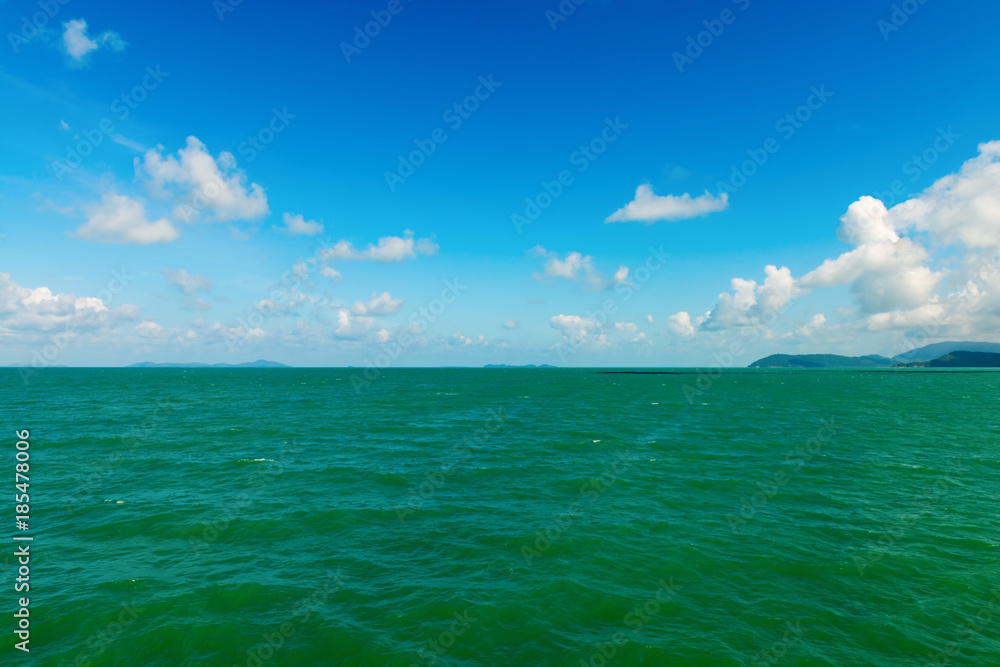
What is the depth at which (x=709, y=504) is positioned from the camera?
30.1 meters

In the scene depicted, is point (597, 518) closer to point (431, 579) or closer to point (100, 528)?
point (431, 579)

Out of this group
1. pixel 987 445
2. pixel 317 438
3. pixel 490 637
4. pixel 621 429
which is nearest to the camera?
pixel 490 637

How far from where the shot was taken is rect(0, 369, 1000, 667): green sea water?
53.1 ft

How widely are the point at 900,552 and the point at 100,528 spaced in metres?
44.6

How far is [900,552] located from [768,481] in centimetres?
1244

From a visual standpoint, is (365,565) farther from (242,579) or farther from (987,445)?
(987,445)

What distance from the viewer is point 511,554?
23203 millimetres

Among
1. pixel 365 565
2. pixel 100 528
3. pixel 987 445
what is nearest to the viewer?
pixel 365 565

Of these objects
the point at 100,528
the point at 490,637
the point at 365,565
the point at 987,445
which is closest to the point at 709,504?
the point at 490,637

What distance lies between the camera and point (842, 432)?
5678 cm

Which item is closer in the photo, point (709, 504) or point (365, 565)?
point (365, 565)

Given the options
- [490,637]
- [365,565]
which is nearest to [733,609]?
[490,637]

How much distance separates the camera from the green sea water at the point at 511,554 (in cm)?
1619

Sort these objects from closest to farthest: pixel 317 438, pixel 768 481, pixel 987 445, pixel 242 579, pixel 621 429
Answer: pixel 242 579
pixel 768 481
pixel 987 445
pixel 317 438
pixel 621 429
